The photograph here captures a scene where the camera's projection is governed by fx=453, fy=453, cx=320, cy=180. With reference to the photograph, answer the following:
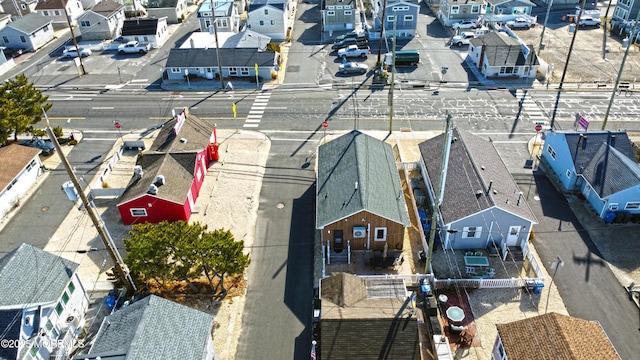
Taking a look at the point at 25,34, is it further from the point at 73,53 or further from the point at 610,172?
the point at 610,172

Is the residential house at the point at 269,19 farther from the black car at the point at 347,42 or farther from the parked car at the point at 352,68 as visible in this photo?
the parked car at the point at 352,68

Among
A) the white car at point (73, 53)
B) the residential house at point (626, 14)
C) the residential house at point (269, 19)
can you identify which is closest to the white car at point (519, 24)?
the residential house at point (626, 14)

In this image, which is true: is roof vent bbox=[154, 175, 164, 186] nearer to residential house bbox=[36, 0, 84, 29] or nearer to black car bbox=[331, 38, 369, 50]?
black car bbox=[331, 38, 369, 50]

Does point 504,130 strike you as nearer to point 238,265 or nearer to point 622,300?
point 622,300

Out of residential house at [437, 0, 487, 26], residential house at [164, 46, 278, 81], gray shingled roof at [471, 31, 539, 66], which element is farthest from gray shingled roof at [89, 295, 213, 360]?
residential house at [437, 0, 487, 26]

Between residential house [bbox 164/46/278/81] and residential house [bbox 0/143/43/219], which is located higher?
residential house [bbox 164/46/278/81]

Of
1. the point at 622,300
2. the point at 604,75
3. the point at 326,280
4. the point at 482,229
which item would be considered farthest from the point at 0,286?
the point at 604,75
